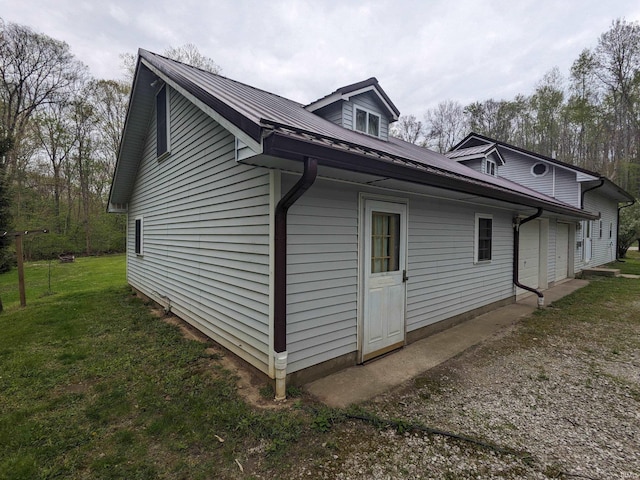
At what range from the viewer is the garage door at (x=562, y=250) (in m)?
9.37

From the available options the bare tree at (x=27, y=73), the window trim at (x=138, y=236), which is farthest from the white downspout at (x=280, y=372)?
the bare tree at (x=27, y=73)

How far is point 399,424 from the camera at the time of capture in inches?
97.0

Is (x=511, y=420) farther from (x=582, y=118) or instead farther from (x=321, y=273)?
(x=582, y=118)

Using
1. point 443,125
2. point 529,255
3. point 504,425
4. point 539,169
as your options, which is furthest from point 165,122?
point 443,125

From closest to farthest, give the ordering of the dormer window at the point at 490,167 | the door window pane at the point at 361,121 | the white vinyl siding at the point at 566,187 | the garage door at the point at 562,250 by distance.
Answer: the door window pane at the point at 361,121
the garage door at the point at 562,250
the white vinyl siding at the point at 566,187
the dormer window at the point at 490,167

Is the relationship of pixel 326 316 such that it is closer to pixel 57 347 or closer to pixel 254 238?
pixel 254 238

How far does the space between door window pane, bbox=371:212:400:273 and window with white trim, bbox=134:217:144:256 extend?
6224 millimetres

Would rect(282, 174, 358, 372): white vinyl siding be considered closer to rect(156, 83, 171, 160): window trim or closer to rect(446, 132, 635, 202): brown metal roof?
rect(156, 83, 171, 160): window trim

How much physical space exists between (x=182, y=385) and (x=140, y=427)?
2.22ft

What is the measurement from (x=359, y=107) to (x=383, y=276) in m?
3.79

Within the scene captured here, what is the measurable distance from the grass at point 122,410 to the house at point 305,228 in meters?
0.48

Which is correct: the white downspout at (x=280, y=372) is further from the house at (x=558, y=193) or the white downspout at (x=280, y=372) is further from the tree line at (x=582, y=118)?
A: the tree line at (x=582, y=118)

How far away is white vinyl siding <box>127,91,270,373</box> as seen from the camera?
10.6 ft

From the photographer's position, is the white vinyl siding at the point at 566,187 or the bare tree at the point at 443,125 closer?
the white vinyl siding at the point at 566,187
